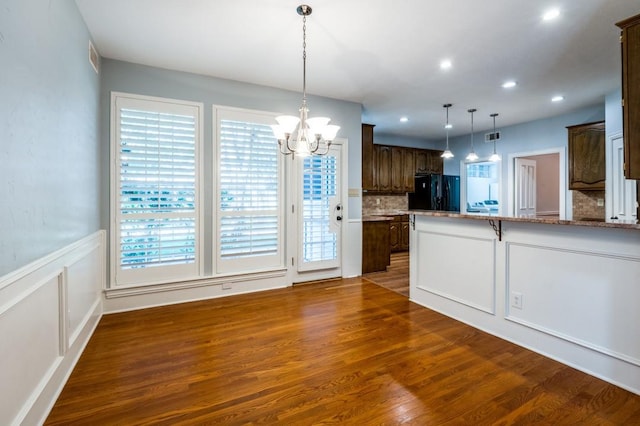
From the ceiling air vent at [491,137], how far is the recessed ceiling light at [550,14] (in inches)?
175

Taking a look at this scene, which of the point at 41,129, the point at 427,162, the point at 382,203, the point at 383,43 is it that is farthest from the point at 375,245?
the point at 41,129

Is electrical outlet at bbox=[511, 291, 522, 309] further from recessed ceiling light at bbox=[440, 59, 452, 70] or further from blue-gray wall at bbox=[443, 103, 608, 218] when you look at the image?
blue-gray wall at bbox=[443, 103, 608, 218]

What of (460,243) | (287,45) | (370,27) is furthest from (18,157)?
(460,243)

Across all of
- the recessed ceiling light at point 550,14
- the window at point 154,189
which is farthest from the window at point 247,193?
the recessed ceiling light at point 550,14

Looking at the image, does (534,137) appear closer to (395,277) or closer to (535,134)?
(535,134)

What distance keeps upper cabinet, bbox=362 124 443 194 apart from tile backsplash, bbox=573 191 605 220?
3.05 m

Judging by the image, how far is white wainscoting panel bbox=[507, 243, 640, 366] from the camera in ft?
6.58

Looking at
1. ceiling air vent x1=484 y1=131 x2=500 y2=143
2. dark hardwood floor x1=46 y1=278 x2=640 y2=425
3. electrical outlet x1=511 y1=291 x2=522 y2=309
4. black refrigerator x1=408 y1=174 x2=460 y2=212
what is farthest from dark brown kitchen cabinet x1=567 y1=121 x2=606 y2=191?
dark hardwood floor x1=46 y1=278 x2=640 y2=425

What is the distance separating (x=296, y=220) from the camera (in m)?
4.38

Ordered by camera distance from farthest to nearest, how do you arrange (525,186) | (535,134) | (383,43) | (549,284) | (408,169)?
(408,169)
(525,186)
(535,134)
(383,43)
(549,284)

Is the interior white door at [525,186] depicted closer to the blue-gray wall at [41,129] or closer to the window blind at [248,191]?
the window blind at [248,191]

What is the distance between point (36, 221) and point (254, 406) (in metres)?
1.62

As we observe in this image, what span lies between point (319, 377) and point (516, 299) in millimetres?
1818

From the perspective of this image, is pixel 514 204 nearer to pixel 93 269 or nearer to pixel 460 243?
pixel 460 243
